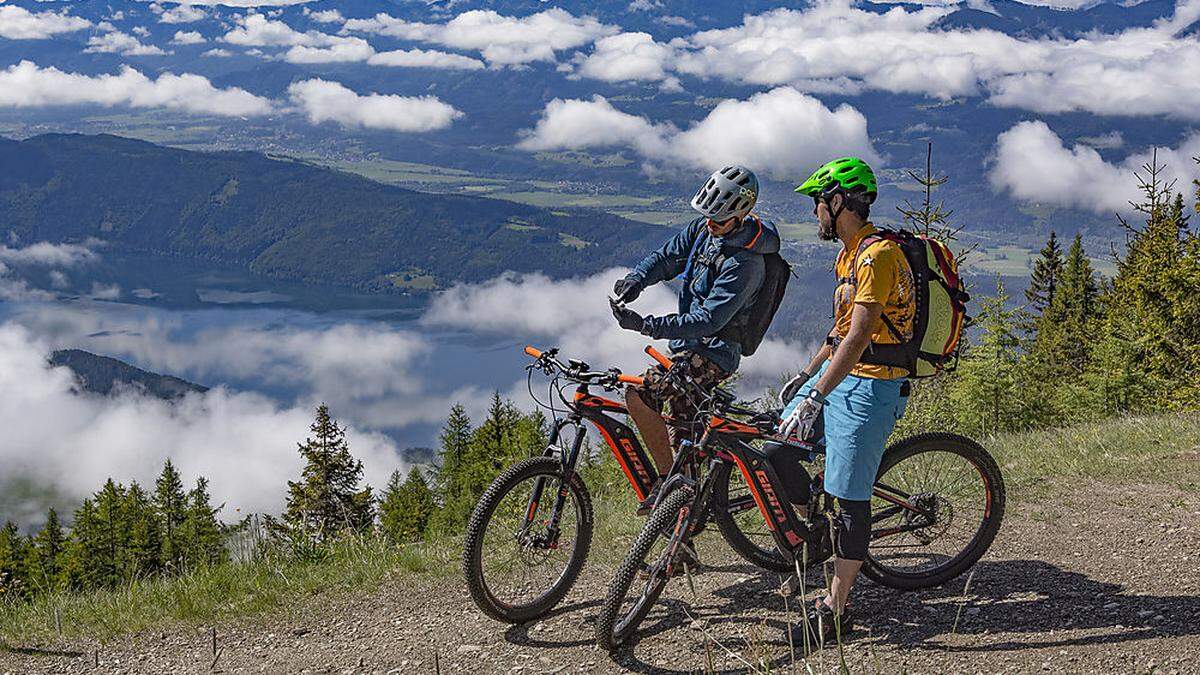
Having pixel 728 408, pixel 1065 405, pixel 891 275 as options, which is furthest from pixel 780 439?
pixel 1065 405

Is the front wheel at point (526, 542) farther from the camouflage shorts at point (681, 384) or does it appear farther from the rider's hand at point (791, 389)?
the rider's hand at point (791, 389)

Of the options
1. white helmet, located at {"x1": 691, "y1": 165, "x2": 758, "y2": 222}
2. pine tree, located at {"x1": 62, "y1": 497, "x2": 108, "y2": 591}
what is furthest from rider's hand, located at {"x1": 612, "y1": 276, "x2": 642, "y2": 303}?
pine tree, located at {"x1": 62, "y1": 497, "x2": 108, "y2": 591}

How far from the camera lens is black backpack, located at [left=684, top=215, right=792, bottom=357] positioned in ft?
19.8

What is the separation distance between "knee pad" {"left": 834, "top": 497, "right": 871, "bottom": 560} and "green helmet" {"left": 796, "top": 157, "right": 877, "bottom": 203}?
65.5 inches

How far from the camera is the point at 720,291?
5863 millimetres

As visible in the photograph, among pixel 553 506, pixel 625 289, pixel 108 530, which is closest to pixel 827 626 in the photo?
pixel 553 506

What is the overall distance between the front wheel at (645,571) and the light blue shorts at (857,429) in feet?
2.72

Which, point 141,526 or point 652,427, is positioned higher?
point 652,427

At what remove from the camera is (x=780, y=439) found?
5.55 meters

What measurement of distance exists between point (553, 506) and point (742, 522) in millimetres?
1290

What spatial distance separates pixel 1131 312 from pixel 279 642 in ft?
105

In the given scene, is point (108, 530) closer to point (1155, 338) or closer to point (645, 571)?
point (1155, 338)

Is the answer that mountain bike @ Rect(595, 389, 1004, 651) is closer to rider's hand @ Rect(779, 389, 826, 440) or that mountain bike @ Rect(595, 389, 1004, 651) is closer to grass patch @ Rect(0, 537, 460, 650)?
rider's hand @ Rect(779, 389, 826, 440)

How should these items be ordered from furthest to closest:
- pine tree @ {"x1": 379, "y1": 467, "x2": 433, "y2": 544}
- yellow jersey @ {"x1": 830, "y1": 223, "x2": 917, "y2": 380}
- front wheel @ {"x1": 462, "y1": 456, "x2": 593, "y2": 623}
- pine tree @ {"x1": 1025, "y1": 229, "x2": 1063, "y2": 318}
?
pine tree @ {"x1": 1025, "y1": 229, "x2": 1063, "y2": 318} → pine tree @ {"x1": 379, "y1": 467, "x2": 433, "y2": 544} → front wheel @ {"x1": 462, "y1": 456, "x2": 593, "y2": 623} → yellow jersey @ {"x1": 830, "y1": 223, "x2": 917, "y2": 380}
